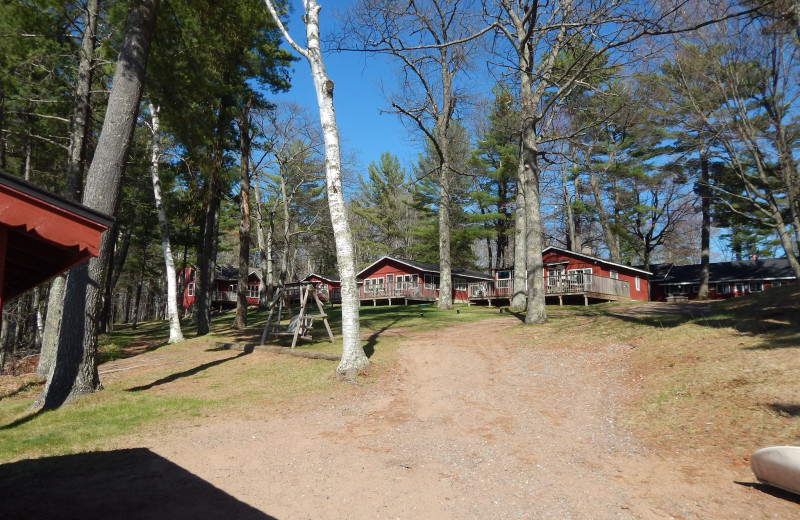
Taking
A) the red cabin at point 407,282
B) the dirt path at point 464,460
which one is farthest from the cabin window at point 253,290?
the dirt path at point 464,460

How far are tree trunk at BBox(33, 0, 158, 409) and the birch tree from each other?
10.5 feet

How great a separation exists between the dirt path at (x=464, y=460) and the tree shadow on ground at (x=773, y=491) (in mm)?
87

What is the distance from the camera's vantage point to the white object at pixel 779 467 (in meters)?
3.87

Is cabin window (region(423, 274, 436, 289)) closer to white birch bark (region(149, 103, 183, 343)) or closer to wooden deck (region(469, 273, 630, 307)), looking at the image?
wooden deck (region(469, 273, 630, 307))

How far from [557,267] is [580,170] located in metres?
8.12

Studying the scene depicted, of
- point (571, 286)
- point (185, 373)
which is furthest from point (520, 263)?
point (185, 373)

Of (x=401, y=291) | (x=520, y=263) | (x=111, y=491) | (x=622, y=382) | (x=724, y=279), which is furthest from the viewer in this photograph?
(x=724, y=279)

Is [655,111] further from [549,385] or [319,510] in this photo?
[319,510]

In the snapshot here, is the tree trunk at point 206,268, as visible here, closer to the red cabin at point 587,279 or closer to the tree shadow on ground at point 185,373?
the tree shadow on ground at point 185,373

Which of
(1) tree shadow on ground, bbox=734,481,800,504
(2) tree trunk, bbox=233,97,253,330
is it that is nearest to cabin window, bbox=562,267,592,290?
(2) tree trunk, bbox=233,97,253,330

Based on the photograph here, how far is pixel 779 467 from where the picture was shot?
3.96 metres

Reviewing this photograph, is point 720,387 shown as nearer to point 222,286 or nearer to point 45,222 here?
point 45,222

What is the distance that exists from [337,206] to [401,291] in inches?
1070

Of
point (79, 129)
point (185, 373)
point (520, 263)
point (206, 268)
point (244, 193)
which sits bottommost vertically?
point (185, 373)
